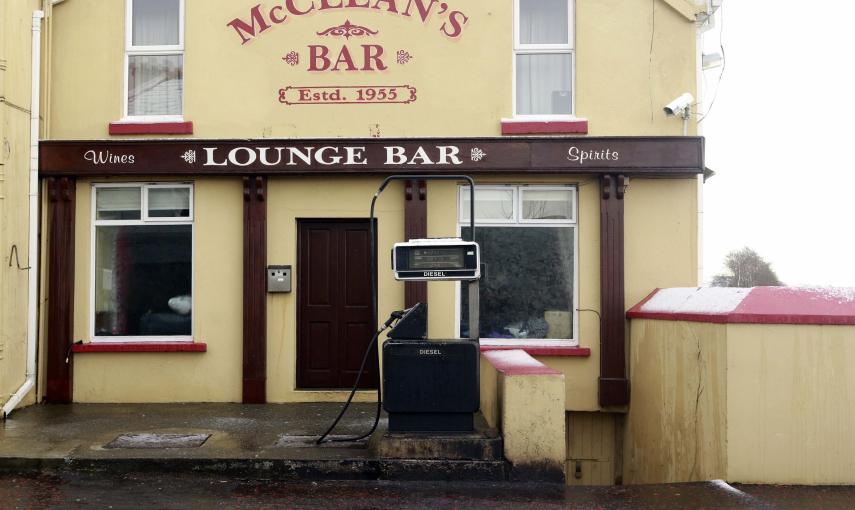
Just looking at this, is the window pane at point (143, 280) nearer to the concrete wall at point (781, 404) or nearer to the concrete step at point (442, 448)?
the concrete step at point (442, 448)

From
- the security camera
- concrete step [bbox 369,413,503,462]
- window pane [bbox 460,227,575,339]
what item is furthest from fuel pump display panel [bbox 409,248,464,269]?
the security camera

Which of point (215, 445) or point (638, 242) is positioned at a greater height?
point (638, 242)

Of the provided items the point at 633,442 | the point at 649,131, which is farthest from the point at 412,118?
the point at 633,442

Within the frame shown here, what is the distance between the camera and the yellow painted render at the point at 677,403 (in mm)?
7559

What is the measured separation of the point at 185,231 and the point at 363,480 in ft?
15.9

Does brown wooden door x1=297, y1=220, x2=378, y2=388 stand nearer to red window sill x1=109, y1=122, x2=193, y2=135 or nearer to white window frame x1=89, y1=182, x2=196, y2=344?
white window frame x1=89, y1=182, x2=196, y2=344

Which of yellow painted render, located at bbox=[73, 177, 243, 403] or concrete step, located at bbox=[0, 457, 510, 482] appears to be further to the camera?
yellow painted render, located at bbox=[73, 177, 243, 403]

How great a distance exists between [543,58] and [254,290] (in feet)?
15.1

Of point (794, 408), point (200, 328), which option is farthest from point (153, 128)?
point (794, 408)

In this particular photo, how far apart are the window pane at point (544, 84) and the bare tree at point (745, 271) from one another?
1277 centimetres

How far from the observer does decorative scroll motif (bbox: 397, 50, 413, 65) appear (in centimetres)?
1094

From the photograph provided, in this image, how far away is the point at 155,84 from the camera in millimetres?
11125

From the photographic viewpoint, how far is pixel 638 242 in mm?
10805

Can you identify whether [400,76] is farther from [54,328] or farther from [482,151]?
[54,328]
